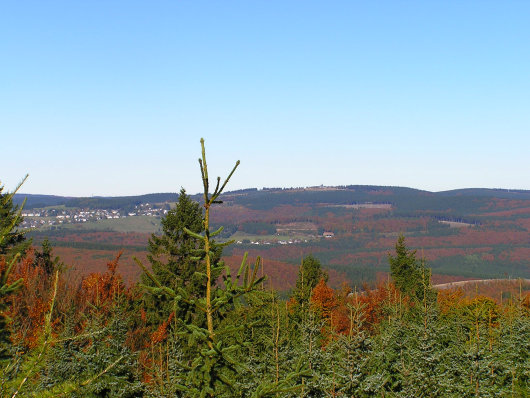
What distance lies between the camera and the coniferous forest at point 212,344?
7.28 m

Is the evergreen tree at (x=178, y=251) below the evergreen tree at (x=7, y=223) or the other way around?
below

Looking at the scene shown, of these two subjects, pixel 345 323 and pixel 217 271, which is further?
pixel 345 323

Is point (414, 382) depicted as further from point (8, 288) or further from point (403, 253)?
point (403, 253)

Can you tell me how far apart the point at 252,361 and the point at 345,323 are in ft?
110

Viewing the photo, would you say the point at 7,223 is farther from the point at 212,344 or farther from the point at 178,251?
the point at 178,251

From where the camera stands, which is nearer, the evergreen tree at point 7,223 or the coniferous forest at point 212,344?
the evergreen tree at point 7,223

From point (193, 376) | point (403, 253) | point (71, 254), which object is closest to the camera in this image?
point (193, 376)

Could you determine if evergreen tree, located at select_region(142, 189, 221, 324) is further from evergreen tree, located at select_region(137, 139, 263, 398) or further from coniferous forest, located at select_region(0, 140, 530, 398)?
evergreen tree, located at select_region(137, 139, 263, 398)

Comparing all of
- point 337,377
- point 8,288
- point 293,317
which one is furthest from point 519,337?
point 8,288

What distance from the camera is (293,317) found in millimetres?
49781

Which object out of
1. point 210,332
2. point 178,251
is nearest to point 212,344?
point 210,332

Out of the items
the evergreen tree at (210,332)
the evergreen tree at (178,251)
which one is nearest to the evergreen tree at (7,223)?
the evergreen tree at (210,332)

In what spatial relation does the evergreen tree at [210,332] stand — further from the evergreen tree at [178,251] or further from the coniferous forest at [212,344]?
the evergreen tree at [178,251]

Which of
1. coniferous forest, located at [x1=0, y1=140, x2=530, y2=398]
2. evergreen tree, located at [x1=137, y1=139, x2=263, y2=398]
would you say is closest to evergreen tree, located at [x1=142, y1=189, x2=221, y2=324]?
coniferous forest, located at [x1=0, y1=140, x2=530, y2=398]
